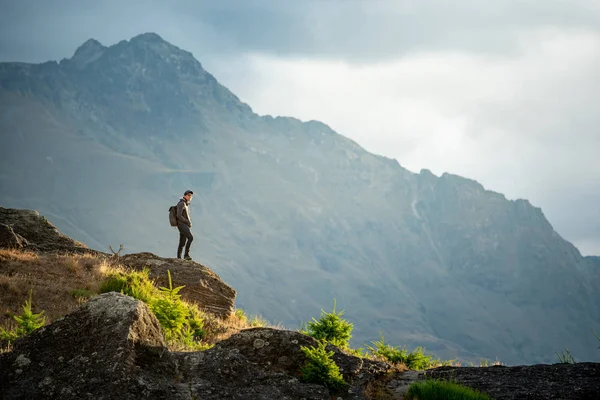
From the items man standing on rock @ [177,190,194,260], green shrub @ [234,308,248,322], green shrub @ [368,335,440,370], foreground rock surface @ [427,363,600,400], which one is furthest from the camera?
man standing on rock @ [177,190,194,260]

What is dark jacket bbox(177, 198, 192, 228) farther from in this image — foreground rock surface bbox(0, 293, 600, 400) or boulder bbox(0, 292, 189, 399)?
boulder bbox(0, 292, 189, 399)

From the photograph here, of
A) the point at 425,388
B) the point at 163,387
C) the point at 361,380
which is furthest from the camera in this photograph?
the point at 361,380

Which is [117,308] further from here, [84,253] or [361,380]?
[84,253]

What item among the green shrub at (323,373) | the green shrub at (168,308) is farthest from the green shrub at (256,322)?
the green shrub at (323,373)

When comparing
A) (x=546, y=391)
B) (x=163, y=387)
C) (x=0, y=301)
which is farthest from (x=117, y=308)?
(x=546, y=391)

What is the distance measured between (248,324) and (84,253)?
793cm

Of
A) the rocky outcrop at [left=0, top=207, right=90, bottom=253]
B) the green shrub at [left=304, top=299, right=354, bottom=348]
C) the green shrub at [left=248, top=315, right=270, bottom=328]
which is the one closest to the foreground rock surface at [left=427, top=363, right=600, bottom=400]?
the green shrub at [left=304, top=299, right=354, bottom=348]

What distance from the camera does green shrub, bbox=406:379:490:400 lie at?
9.64 meters

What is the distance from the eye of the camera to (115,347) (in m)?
8.62

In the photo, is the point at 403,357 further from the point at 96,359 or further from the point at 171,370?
the point at 96,359

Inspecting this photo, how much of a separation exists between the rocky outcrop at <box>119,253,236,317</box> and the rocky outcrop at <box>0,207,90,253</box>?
371 cm

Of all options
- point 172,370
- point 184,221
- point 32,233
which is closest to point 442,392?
point 172,370

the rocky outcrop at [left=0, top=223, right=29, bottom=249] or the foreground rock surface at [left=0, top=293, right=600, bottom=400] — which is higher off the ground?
the rocky outcrop at [left=0, top=223, right=29, bottom=249]

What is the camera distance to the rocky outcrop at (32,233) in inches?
864
